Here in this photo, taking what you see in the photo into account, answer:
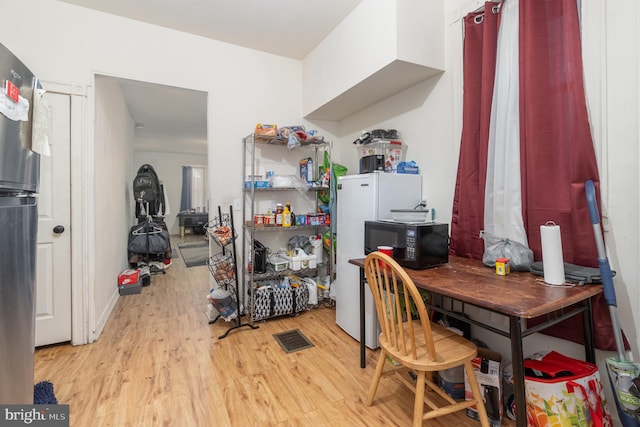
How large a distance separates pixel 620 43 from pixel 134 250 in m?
5.32

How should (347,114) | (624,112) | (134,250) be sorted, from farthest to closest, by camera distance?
(134,250)
(347,114)
(624,112)

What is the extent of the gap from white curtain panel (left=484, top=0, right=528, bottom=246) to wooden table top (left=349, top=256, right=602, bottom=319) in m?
0.31

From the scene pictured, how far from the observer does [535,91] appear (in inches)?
63.6

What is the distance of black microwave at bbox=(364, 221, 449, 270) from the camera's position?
168 centimetres

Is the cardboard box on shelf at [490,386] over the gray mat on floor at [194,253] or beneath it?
beneath

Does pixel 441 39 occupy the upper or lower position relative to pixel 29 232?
upper

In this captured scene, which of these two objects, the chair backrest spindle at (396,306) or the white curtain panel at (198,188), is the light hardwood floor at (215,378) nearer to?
the chair backrest spindle at (396,306)

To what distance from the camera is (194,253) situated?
6.05 m

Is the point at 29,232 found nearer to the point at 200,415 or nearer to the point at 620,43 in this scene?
the point at 200,415

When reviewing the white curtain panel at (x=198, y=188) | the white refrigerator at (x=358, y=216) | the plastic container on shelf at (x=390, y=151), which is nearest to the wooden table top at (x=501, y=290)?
the white refrigerator at (x=358, y=216)

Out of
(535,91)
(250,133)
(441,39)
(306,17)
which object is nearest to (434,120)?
(441,39)

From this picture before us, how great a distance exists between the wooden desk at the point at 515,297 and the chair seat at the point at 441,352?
0.16m

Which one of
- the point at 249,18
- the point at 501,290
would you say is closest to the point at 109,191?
the point at 249,18

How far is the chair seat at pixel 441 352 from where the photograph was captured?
1.31 m
